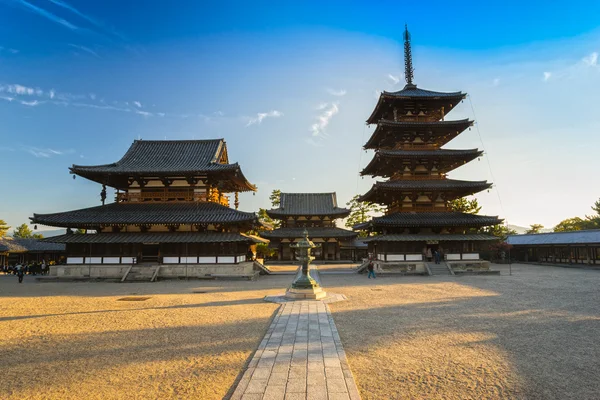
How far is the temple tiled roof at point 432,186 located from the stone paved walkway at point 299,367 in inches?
801

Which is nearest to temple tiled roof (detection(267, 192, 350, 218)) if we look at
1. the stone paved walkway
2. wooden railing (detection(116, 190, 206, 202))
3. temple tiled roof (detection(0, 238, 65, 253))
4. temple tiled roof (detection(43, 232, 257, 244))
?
wooden railing (detection(116, 190, 206, 202))

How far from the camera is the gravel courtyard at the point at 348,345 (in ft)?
20.7

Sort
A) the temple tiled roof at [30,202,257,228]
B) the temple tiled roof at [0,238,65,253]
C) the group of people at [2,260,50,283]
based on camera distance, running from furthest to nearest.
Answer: the temple tiled roof at [0,238,65,253] → the group of people at [2,260,50,283] → the temple tiled roof at [30,202,257,228]

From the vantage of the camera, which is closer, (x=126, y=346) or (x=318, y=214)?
(x=126, y=346)

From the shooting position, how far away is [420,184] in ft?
99.0

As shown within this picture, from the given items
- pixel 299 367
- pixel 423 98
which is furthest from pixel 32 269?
pixel 423 98

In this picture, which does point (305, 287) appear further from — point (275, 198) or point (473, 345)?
point (275, 198)

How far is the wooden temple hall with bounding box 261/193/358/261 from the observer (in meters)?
47.4

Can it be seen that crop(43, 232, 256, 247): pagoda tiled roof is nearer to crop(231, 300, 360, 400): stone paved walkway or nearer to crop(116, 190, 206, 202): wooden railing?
crop(116, 190, 206, 202): wooden railing

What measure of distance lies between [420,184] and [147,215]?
2432 cm

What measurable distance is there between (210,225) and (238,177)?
5.31 meters

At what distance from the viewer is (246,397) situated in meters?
5.63

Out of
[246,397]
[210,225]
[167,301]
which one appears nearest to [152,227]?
[210,225]

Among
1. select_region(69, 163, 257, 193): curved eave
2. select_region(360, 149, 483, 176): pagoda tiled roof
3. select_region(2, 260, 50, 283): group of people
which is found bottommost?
select_region(2, 260, 50, 283): group of people
